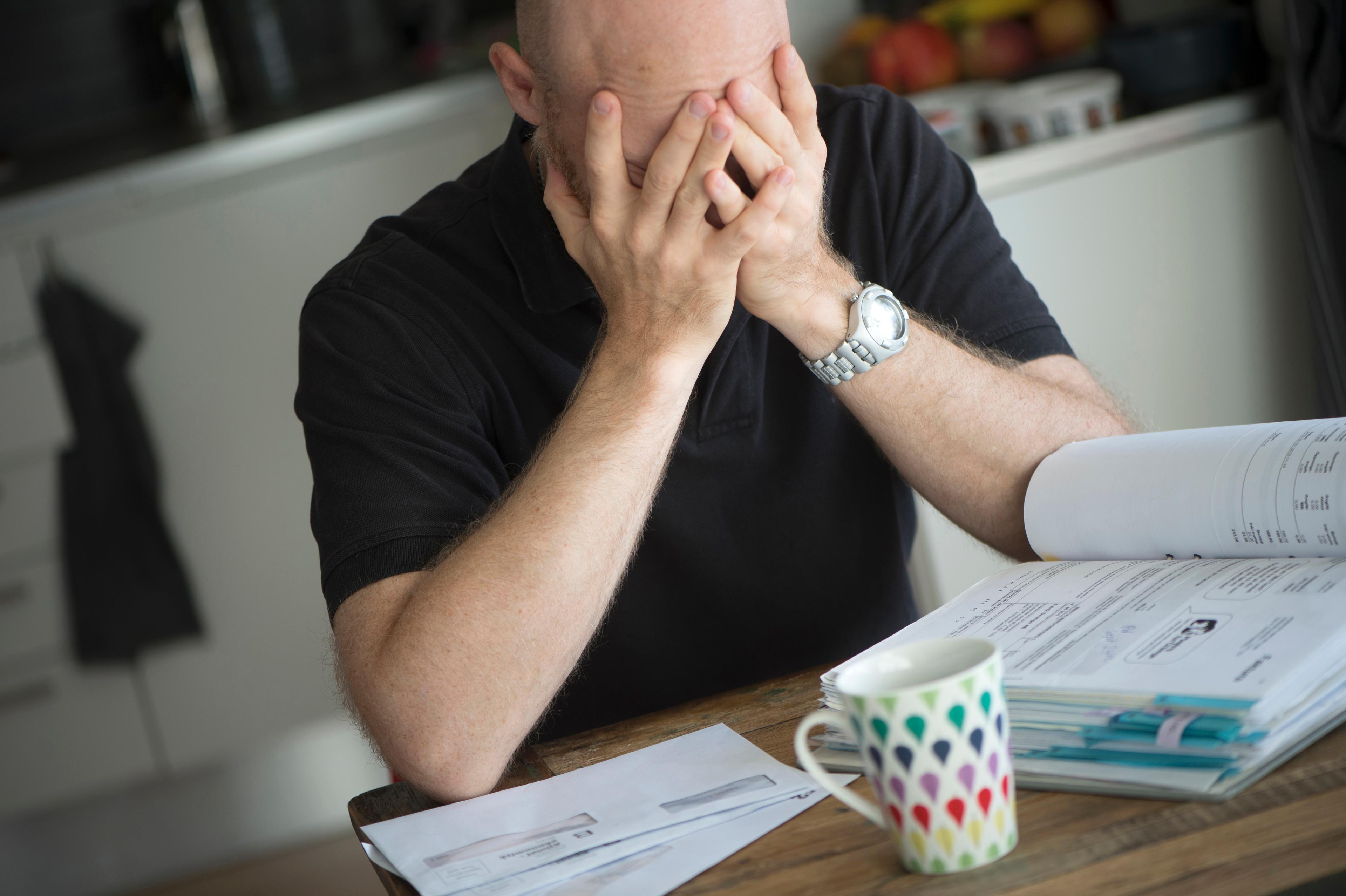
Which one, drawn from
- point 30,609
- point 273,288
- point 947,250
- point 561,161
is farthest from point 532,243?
point 30,609

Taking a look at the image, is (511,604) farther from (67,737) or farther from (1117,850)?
(67,737)

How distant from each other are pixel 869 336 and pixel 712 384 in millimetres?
178

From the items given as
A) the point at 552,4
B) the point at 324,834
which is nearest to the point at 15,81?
the point at 324,834

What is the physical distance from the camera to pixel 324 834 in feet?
8.56

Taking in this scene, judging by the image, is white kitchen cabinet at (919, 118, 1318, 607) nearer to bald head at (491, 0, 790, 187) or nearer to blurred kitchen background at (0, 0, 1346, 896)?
blurred kitchen background at (0, 0, 1346, 896)

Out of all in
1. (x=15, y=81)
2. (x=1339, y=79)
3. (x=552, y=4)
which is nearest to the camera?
(x=552, y=4)

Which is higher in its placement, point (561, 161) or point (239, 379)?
point (561, 161)

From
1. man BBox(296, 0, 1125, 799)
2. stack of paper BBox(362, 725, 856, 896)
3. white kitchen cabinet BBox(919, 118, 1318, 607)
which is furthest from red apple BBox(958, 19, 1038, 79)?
stack of paper BBox(362, 725, 856, 896)

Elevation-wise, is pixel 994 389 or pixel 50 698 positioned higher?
pixel 994 389

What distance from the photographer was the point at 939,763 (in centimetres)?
50

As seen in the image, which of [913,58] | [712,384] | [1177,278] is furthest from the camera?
[913,58]

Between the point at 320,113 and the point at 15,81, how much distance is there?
112 cm

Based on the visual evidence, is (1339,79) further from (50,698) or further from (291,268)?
(50,698)

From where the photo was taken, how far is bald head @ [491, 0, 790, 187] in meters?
0.83
